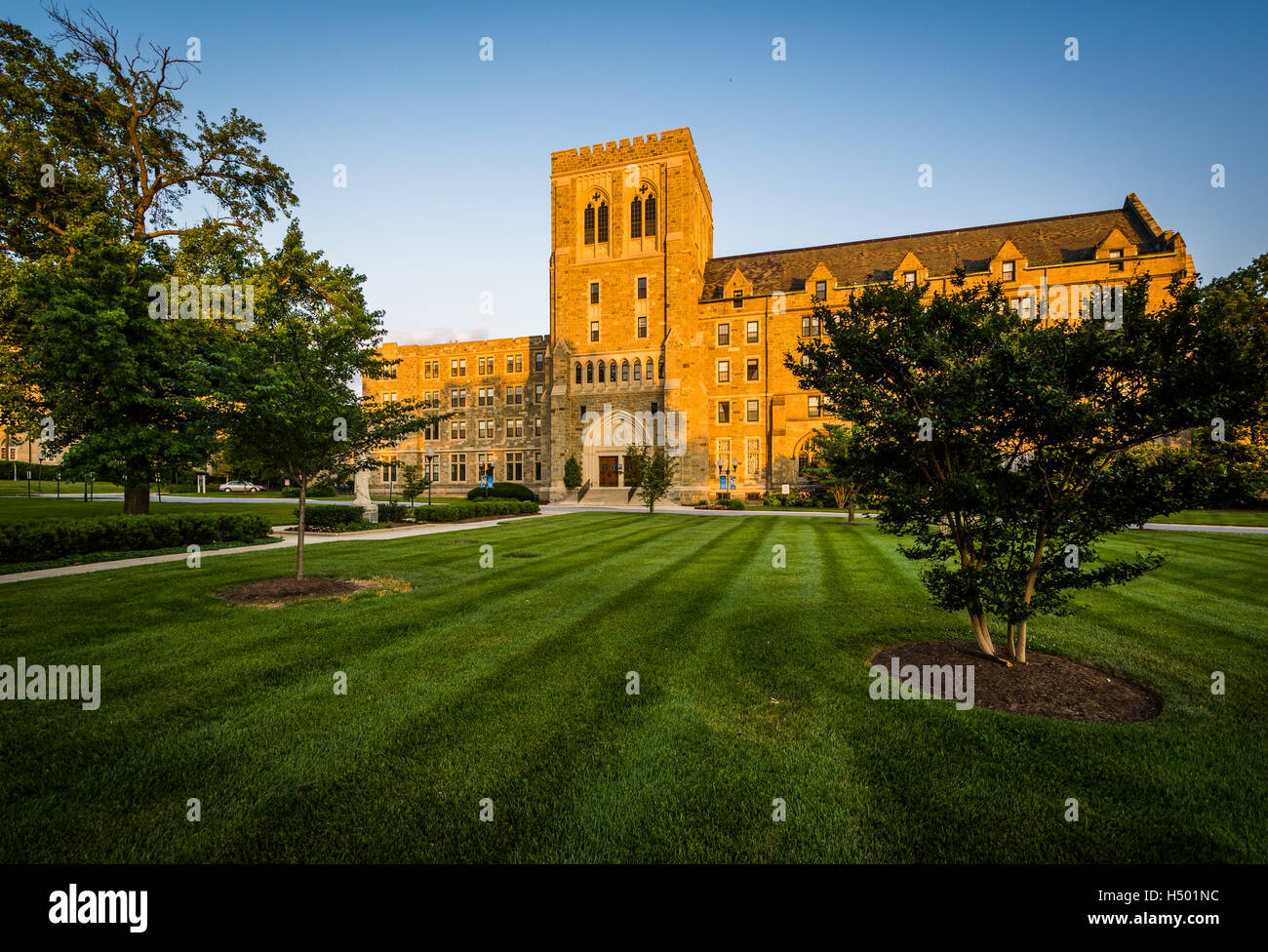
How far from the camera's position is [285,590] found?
33.7 ft

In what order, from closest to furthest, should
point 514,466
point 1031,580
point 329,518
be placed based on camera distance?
point 1031,580 → point 329,518 → point 514,466

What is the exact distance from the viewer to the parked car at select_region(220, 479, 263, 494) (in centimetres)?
5336

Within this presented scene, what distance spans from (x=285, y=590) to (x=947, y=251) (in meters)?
51.1

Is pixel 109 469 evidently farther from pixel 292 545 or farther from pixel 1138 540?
pixel 1138 540

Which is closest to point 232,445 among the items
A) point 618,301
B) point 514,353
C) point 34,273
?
point 34,273

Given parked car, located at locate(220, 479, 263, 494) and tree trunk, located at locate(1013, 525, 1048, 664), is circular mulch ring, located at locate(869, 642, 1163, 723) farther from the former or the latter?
parked car, located at locate(220, 479, 263, 494)

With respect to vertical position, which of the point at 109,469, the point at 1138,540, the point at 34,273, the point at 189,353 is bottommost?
the point at 1138,540

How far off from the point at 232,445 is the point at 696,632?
388 inches

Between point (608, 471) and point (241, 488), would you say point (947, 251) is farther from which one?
point (241, 488)

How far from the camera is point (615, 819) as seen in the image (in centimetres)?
365

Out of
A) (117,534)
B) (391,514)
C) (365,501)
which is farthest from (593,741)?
(365,501)

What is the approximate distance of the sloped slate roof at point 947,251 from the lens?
134 ft

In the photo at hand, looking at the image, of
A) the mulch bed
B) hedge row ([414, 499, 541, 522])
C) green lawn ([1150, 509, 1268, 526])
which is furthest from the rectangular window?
green lawn ([1150, 509, 1268, 526])
